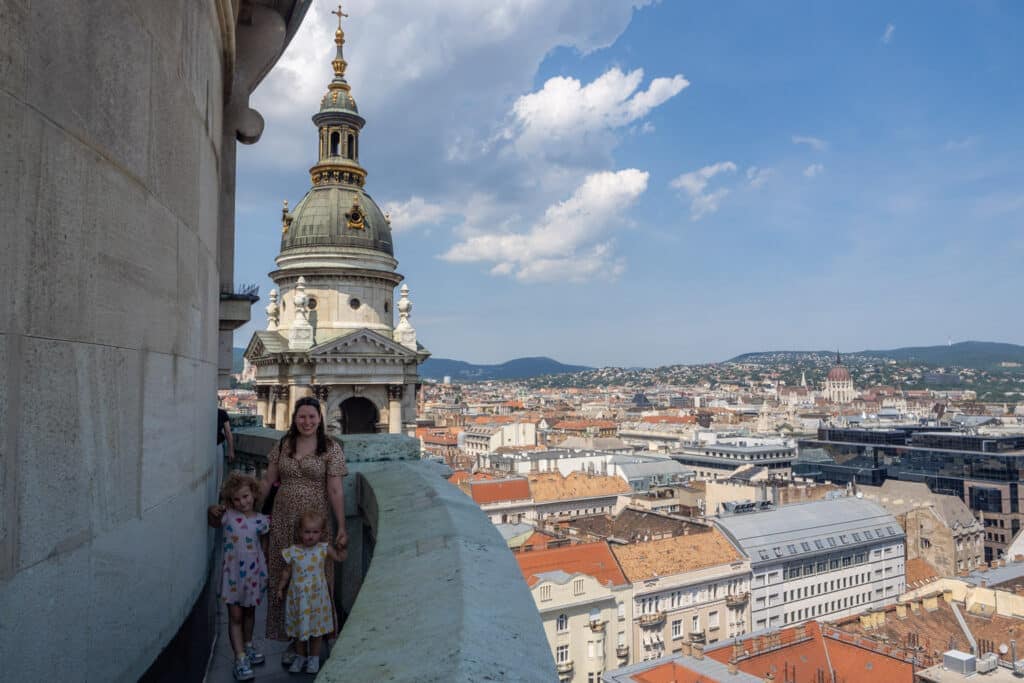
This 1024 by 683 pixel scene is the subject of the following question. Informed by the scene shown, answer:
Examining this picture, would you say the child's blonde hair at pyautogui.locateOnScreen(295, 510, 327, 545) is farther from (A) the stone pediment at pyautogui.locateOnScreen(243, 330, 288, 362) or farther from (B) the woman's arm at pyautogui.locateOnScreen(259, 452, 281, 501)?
(A) the stone pediment at pyautogui.locateOnScreen(243, 330, 288, 362)

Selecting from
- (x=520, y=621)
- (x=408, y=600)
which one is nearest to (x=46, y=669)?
(x=408, y=600)

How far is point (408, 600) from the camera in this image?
2.91 m

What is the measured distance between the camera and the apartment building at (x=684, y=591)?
1768 inches

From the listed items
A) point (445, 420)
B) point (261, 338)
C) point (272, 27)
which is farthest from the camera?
point (445, 420)

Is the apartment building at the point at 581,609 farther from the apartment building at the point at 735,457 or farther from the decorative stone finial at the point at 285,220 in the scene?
the apartment building at the point at 735,457

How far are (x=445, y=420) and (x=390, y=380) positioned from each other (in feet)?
479

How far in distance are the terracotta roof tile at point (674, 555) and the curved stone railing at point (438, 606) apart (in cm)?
4351

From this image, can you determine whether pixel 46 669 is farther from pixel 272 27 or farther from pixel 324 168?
pixel 324 168

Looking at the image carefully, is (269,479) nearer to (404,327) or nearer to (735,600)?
(404,327)

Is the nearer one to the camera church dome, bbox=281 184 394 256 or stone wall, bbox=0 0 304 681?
stone wall, bbox=0 0 304 681

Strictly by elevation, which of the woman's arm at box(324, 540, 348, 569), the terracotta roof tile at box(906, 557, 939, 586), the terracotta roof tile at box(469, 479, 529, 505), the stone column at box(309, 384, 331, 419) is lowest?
the terracotta roof tile at box(906, 557, 939, 586)

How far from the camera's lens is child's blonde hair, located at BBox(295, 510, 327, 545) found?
4.59 m

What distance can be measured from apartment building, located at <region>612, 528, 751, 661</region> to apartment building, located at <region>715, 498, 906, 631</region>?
6.41ft

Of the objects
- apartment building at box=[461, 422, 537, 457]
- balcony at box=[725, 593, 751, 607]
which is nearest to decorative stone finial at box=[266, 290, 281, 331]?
balcony at box=[725, 593, 751, 607]
